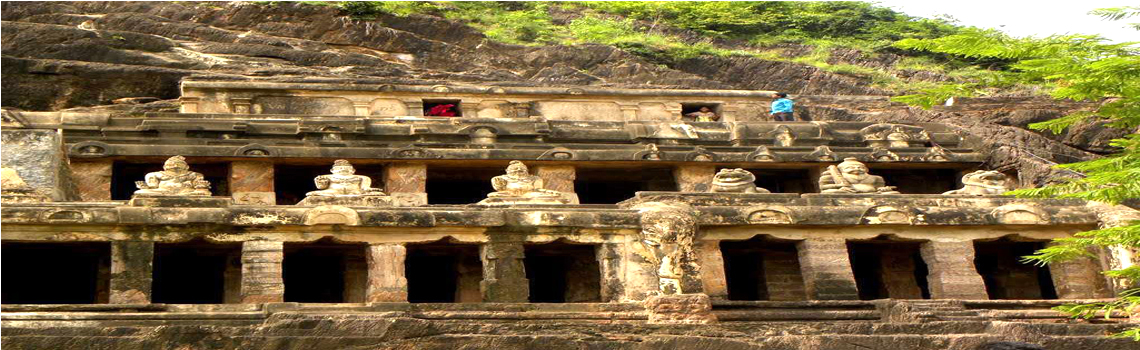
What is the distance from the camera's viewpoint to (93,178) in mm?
24750

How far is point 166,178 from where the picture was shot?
21297mm

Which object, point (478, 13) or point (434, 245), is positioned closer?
point (434, 245)

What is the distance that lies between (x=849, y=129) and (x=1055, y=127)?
12.4 m

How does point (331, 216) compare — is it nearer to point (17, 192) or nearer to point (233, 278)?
point (233, 278)

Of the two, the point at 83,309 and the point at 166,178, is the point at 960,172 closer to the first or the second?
the point at 166,178

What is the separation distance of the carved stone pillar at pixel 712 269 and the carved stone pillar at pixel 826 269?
4.45ft

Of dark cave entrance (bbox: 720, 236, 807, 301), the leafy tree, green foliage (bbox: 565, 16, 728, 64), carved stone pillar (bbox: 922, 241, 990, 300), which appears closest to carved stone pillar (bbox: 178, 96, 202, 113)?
dark cave entrance (bbox: 720, 236, 807, 301)

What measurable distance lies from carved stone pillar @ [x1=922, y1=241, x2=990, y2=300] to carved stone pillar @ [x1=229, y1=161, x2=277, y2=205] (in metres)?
11.0

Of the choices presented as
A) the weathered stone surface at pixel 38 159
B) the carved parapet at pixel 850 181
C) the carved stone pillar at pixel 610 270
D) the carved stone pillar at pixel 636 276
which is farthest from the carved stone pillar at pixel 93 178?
the carved parapet at pixel 850 181

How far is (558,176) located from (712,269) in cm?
505

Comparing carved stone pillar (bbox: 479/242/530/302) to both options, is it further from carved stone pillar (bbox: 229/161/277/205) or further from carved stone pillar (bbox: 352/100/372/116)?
carved stone pillar (bbox: 352/100/372/116)

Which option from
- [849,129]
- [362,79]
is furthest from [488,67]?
[849,129]

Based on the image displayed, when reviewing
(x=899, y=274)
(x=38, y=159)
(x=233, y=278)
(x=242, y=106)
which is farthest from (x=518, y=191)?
(x=242, y=106)

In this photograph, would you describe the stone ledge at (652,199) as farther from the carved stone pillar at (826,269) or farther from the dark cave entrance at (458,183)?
the dark cave entrance at (458,183)
